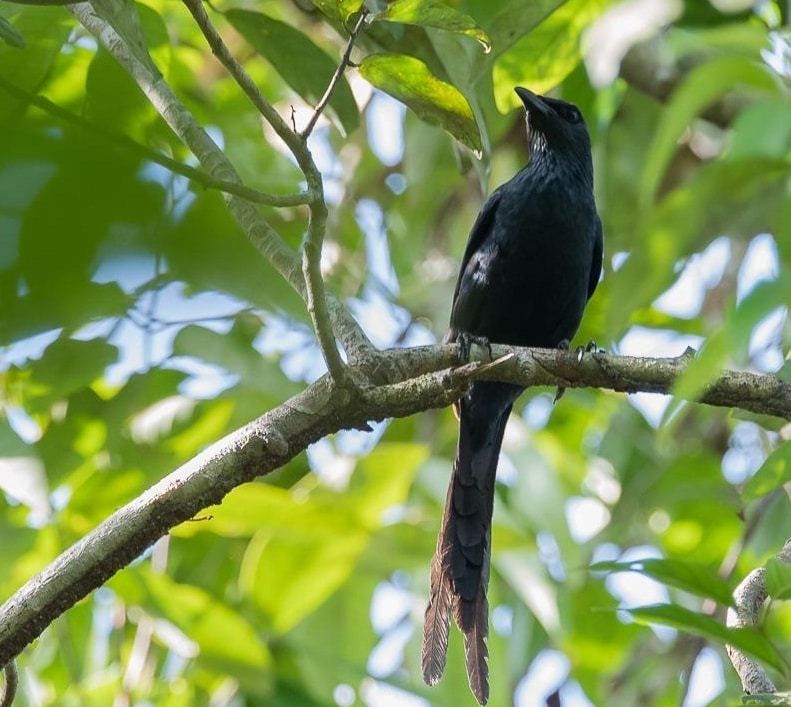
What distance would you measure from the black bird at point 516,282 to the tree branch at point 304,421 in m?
1.20

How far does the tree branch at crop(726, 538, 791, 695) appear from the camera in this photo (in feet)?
6.53

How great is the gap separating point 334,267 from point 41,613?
9.59 ft

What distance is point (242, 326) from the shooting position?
3213 mm

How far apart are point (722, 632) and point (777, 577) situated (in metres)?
0.13

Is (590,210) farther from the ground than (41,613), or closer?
farther from the ground

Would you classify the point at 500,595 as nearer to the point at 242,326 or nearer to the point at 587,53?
the point at 242,326

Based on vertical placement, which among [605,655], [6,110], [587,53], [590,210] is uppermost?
[590,210]

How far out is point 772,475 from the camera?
1.99 meters

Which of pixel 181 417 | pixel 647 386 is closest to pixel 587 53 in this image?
pixel 647 386

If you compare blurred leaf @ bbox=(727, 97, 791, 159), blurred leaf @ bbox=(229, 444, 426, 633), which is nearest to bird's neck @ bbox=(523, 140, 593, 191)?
blurred leaf @ bbox=(229, 444, 426, 633)

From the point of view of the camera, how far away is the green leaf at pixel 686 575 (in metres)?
1.88

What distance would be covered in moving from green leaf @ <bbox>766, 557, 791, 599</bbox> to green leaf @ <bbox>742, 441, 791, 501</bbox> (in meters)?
0.21

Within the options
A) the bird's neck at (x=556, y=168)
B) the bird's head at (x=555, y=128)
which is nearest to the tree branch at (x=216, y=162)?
the bird's neck at (x=556, y=168)

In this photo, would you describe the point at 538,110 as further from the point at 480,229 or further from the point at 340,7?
the point at 340,7
